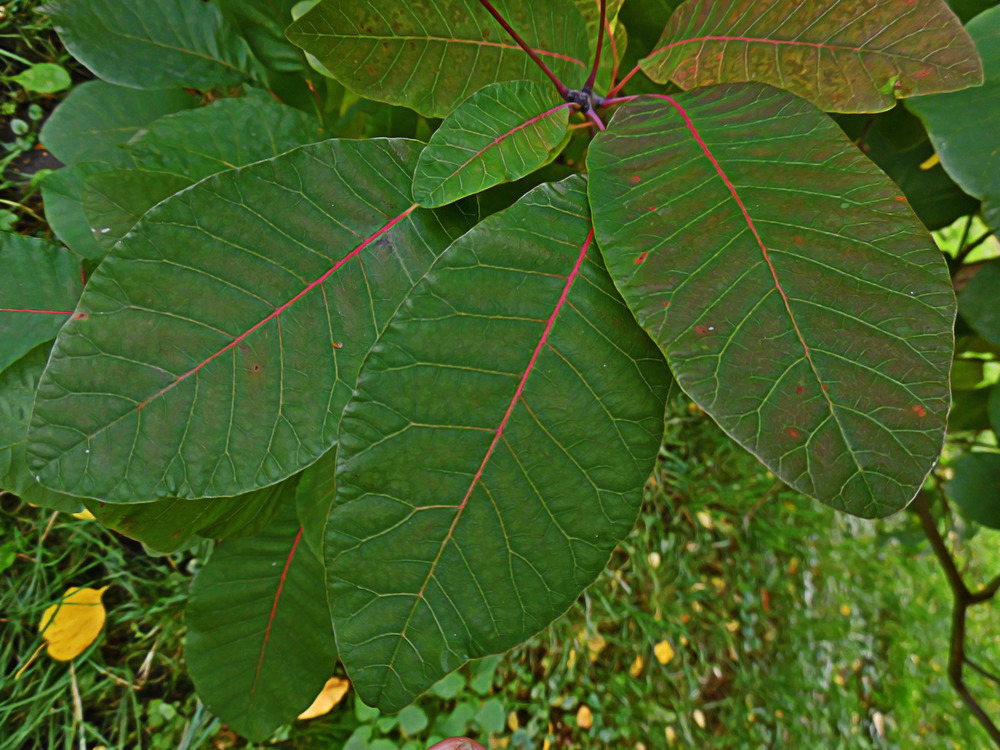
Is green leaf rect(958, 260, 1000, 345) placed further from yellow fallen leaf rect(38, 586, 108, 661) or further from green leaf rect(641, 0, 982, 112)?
yellow fallen leaf rect(38, 586, 108, 661)

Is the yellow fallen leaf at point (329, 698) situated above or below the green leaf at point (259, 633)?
below

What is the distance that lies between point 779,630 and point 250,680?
5.79ft

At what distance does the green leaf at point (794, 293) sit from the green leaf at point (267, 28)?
1.66ft

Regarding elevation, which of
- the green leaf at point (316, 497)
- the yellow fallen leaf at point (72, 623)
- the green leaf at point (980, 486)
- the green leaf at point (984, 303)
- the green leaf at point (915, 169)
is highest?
the green leaf at point (316, 497)

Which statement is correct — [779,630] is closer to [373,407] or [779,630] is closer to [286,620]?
[286,620]

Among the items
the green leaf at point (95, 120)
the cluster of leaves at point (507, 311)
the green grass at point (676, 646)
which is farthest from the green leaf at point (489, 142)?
the green grass at point (676, 646)

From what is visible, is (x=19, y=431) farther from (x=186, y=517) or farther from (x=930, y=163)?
(x=930, y=163)

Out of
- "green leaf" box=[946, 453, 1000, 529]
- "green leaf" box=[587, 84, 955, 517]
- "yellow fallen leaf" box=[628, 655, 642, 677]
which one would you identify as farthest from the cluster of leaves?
"yellow fallen leaf" box=[628, 655, 642, 677]

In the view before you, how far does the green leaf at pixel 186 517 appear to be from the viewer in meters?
0.73

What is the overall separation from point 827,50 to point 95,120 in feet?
3.60

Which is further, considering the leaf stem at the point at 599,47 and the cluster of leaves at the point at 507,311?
the leaf stem at the point at 599,47

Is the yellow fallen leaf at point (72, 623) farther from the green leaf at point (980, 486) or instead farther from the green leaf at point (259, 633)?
the green leaf at point (980, 486)

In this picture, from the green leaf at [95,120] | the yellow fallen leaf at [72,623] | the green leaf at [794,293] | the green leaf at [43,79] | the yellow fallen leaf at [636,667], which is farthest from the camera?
the yellow fallen leaf at [636,667]

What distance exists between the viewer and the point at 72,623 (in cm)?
133
